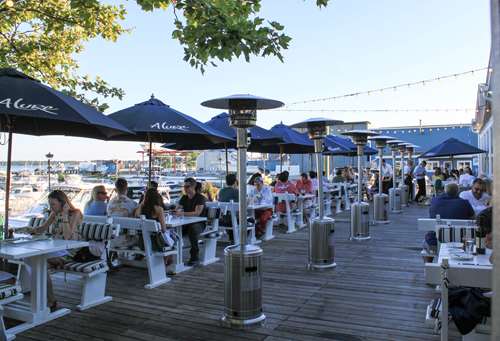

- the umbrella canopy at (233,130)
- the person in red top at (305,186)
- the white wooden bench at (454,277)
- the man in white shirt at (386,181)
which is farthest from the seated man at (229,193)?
the man in white shirt at (386,181)

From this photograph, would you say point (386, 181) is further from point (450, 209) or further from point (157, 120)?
point (157, 120)

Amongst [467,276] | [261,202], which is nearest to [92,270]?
[467,276]

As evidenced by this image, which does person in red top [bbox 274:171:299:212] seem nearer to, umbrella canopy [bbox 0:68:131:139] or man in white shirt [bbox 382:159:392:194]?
umbrella canopy [bbox 0:68:131:139]

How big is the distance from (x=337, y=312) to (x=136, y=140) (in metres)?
5.44

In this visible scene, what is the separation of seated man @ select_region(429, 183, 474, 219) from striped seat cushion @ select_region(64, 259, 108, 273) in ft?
14.6

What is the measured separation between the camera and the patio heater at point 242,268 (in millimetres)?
4355

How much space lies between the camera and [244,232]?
4.44 m

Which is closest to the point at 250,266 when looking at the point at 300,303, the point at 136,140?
the point at 300,303

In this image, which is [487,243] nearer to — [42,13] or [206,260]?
[206,260]

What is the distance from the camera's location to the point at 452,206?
5.99 meters

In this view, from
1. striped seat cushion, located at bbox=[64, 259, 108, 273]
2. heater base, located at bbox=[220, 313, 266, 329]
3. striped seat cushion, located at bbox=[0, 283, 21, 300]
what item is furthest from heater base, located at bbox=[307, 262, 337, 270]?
striped seat cushion, located at bbox=[0, 283, 21, 300]

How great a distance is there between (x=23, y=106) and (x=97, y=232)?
167 centimetres

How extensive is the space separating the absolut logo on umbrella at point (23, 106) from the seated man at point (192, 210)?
3.06 meters

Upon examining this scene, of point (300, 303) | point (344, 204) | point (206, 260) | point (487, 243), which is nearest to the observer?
point (487, 243)
